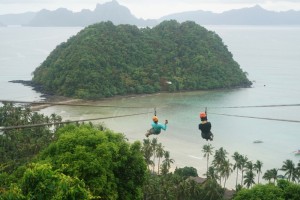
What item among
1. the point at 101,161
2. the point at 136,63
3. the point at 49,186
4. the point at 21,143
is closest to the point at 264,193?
the point at 101,161

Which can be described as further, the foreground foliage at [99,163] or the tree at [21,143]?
the tree at [21,143]

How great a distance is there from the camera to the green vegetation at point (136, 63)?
68369mm

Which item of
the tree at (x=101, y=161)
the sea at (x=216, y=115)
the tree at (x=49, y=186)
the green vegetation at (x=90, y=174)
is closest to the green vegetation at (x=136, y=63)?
the sea at (x=216, y=115)

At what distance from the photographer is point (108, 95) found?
6656 cm

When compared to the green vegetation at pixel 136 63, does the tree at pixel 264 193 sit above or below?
below

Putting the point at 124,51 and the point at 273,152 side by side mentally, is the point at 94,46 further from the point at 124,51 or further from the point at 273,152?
the point at 273,152

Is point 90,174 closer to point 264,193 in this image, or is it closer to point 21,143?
point 264,193

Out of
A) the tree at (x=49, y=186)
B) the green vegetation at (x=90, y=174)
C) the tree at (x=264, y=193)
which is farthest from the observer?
the tree at (x=264, y=193)

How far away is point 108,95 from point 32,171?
57.7 m

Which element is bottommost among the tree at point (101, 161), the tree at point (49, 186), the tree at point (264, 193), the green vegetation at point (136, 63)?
the tree at point (264, 193)

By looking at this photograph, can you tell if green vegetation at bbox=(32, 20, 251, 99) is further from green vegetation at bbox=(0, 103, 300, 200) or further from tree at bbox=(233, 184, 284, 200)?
tree at bbox=(233, 184, 284, 200)

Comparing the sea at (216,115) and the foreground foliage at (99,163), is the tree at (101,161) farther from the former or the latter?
the sea at (216,115)

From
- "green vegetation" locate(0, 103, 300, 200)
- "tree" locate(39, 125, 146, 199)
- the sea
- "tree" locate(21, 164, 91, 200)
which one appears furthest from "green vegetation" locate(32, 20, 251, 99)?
"tree" locate(21, 164, 91, 200)

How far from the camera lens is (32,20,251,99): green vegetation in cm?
6837
